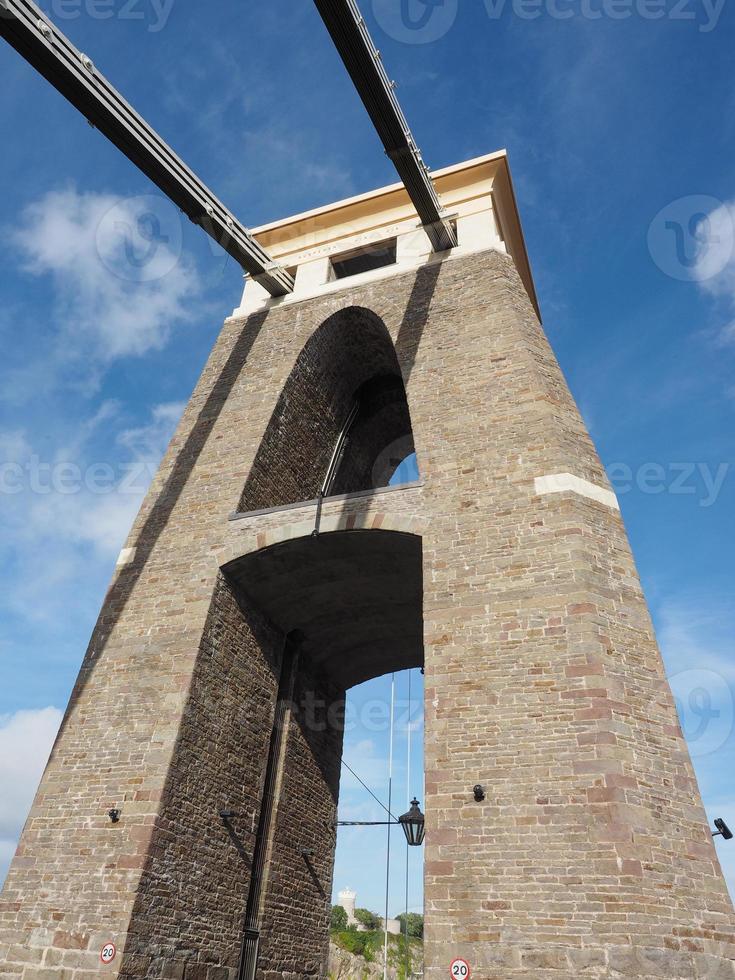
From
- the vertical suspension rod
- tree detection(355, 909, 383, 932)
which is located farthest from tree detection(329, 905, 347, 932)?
the vertical suspension rod

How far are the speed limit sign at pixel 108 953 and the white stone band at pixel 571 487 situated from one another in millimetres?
7282

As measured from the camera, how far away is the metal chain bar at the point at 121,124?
34.9 feet

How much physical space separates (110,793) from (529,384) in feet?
26.4

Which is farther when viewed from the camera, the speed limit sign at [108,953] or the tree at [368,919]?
the tree at [368,919]

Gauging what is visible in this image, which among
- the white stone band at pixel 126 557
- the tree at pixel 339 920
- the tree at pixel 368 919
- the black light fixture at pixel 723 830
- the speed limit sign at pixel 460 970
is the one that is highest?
the tree at pixel 368 919

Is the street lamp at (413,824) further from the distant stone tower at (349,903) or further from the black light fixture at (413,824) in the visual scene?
the distant stone tower at (349,903)

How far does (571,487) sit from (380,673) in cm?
712

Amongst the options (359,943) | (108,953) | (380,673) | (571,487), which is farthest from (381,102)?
(359,943)

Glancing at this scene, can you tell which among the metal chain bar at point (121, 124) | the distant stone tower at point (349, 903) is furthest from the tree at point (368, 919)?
the metal chain bar at point (121, 124)

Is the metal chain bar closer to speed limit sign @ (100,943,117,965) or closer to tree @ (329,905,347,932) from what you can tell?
speed limit sign @ (100,943,117,965)

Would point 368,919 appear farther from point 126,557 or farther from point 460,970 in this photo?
point 460,970

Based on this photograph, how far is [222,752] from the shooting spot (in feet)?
34.0

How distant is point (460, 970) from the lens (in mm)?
6898

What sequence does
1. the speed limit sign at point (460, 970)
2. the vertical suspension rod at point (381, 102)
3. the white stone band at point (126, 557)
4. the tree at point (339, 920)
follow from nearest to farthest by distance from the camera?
the speed limit sign at point (460, 970), the vertical suspension rod at point (381, 102), the white stone band at point (126, 557), the tree at point (339, 920)
